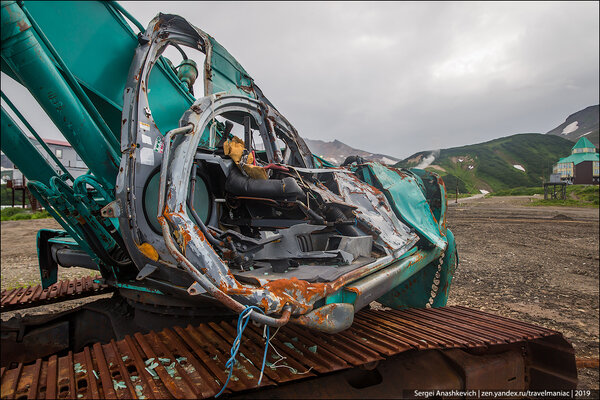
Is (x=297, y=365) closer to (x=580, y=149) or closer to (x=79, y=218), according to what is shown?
(x=79, y=218)

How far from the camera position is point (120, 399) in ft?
4.52

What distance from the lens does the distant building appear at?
39.1 m

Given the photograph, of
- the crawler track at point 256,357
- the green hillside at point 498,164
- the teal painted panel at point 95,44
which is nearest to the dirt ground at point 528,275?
the crawler track at point 256,357

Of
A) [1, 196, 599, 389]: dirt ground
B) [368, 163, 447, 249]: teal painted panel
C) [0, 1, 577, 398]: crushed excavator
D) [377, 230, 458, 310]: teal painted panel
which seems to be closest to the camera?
[0, 1, 577, 398]: crushed excavator

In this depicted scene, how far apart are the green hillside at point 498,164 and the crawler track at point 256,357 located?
105ft

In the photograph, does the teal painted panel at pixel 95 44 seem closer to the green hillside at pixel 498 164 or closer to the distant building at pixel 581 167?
the green hillside at pixel 498 164

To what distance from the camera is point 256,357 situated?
184 cm

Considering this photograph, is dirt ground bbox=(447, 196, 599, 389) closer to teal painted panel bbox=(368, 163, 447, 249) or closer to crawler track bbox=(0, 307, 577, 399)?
crawler track bbox=(0, 307, 577, 399)

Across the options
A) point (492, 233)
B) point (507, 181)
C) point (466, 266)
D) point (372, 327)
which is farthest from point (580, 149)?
point (372, 327)

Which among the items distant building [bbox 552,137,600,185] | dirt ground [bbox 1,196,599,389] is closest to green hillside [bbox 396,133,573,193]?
distant building [bbox 552,137,600,185]

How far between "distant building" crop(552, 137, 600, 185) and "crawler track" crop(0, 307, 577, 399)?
147 feet

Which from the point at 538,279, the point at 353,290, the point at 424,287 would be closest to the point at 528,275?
the point at 538,279

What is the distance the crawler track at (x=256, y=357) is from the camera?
1.50 metres

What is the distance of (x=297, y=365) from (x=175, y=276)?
0.91 m
